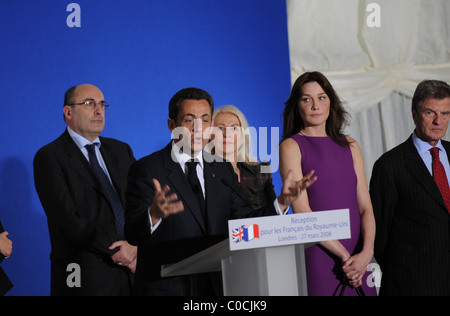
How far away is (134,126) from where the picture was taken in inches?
152

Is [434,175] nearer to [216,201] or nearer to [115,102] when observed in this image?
[216,201]

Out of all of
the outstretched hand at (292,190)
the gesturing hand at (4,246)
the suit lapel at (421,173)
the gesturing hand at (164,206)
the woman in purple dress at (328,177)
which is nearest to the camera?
the gesturing hand at (164,206)

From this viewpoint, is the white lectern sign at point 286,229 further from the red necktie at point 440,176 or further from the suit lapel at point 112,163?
the suit lapel at point 112,163

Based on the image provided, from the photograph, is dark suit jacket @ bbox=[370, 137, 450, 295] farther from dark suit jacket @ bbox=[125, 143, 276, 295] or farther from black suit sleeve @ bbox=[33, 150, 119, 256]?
black suit sleeve @ bbox=[33, 150, 119, 256]

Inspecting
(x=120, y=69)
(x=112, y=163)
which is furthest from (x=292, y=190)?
(x=120, y=69)

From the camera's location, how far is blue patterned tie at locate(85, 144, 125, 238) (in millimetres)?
2996

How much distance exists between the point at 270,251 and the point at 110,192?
157cm

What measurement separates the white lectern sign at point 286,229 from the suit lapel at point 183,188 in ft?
2.25

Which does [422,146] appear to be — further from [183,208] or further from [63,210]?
[63,210]

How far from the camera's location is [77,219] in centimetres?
286

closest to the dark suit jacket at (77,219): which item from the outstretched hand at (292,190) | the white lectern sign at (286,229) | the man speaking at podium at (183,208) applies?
the man speaking at podium at (183,208)

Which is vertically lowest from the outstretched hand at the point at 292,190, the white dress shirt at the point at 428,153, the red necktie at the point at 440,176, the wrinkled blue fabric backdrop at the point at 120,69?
the outstretched hand at the point at 292,190

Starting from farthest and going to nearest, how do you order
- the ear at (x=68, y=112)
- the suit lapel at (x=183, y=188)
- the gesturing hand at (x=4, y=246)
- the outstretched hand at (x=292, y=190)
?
the ear at (x=68, y=112)
the gesturing hand at (x=4, y=246)
the suit lapel at (x=183, y=188)
the outstretched hand at (x=292, y=190)

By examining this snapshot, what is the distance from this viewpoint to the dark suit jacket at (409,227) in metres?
2.90
